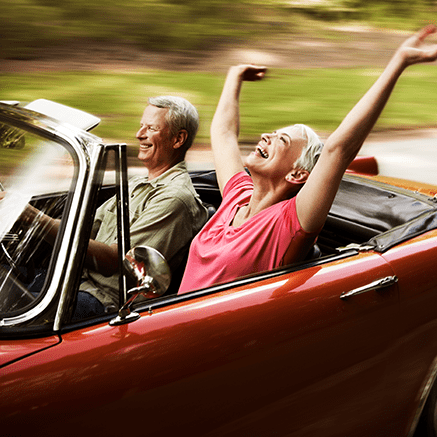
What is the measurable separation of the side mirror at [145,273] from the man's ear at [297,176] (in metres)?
0.85

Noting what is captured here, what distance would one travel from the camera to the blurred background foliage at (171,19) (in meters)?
8.43

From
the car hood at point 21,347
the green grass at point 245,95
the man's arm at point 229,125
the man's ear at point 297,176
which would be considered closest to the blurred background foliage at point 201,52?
the green grass at point 245,95

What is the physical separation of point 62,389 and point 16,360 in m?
0.13

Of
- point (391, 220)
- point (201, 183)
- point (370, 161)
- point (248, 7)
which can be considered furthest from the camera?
point (248, 7)

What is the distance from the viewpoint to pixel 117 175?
159 cm

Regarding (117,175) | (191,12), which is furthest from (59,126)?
(191,12)

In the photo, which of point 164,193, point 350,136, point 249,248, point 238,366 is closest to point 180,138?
point 164,193

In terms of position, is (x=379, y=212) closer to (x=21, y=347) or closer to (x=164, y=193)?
(x=164, y=193)

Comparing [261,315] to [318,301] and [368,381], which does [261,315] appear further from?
[368,381]

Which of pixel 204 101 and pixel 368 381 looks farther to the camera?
pixel 204 101

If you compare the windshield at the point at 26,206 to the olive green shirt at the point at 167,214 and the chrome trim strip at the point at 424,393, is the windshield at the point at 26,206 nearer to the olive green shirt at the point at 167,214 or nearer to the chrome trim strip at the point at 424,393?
the olive green shirt at the point at 167,214

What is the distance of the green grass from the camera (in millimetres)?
6457

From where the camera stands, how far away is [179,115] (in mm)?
2453

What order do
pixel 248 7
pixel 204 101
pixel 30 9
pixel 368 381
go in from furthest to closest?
pixel 248 7
pixel 30 9
pixel 204 101
pixel 368 381
